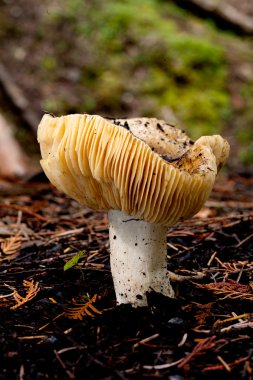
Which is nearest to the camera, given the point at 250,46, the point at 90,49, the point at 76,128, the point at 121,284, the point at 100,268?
the point at 76,128

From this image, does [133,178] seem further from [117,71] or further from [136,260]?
[117,71]

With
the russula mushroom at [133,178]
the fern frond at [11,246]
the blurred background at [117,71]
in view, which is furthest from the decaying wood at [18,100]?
the russula mushroom at [133,178]

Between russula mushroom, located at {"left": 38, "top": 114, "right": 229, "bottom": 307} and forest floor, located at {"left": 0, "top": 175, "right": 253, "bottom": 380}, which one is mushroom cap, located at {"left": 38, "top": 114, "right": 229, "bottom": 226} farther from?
forest floor, located at {"left": 0, "top": 175, "right": 253, "bottom": 380}

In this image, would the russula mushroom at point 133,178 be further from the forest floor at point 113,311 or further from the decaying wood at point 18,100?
the decaying wood at point 18,100

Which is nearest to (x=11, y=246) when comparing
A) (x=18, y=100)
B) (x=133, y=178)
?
(x=133, y=178)

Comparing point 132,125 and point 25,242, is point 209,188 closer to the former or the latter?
point 132,125

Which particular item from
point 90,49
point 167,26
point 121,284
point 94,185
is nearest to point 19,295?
point 121,284

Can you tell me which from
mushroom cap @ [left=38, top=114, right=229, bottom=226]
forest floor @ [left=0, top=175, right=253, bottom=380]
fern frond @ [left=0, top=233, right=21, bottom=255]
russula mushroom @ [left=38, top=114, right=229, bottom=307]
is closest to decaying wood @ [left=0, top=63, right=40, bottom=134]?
forest floor @ [left=0, top=175, right=253, bottom=380]
